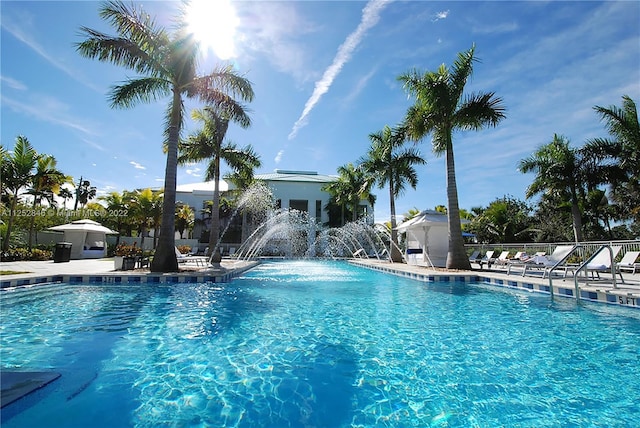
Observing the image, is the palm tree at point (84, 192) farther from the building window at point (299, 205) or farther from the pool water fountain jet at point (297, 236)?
the building window at point (299, 205)

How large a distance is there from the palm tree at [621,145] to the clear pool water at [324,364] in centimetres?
1417

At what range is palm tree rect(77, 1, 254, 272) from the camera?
1067 cm

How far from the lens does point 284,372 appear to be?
3428 millimetres

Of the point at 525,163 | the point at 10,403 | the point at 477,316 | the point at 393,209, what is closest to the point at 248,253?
the point at 393,209

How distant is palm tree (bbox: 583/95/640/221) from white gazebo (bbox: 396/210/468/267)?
8393 mm

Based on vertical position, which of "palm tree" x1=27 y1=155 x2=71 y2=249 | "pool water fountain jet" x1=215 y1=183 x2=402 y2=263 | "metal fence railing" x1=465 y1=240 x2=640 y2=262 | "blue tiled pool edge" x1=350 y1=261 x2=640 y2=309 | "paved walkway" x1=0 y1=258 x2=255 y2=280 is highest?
"palm tree" x1=27 y1=155 x2=71 y2=249

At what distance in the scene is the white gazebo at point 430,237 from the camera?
16891 millimetres

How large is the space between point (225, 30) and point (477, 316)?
38.9 feet

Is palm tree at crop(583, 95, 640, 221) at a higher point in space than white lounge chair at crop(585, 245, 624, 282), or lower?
higher

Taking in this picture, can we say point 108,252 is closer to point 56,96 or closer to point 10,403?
point 56,96

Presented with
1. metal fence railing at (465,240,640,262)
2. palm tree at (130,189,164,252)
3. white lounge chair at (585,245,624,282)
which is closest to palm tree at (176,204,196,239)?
palm tree at (130,189,164,252)

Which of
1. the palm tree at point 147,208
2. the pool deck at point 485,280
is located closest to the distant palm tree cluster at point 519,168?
the pool deck at point 485,280

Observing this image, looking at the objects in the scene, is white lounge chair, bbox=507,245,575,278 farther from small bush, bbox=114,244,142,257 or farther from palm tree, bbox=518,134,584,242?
small bush, bbox=114,244,142,257

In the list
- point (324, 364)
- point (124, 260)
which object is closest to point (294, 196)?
point (124, 260)
